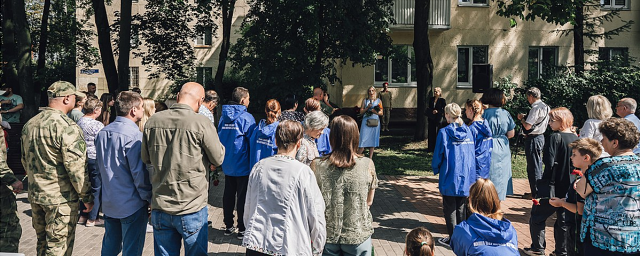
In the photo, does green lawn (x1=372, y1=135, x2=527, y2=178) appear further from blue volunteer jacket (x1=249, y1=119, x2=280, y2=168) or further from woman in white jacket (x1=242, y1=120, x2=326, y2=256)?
woman in white jacket (x1=242, y1=120, x2=326, y2=256)

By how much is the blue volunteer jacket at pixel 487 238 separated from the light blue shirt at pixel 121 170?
2.78 m

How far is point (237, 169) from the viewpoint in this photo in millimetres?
7004

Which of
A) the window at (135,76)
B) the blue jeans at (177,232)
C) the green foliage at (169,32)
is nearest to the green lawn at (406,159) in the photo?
Answer: the blue jeans at (177,232)

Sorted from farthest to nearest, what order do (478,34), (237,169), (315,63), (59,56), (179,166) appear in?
(59,56), (478,34), (315,63), (237,169), (179,166)

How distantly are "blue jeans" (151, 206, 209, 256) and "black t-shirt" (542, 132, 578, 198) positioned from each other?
411 cm

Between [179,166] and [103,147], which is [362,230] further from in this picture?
[103,147]

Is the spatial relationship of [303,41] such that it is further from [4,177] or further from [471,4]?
[471,4]

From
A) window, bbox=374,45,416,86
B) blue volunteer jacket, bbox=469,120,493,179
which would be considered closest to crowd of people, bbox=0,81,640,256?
blue volunteer jacket, bbox=469,120,493,179

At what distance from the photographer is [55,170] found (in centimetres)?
479

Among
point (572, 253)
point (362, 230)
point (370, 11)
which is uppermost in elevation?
point (370, 11)

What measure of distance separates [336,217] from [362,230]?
9.1 inches

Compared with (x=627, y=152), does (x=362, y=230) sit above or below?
below

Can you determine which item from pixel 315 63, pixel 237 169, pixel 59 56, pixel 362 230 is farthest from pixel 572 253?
pixel 59 56

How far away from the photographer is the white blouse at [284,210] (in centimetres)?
377
